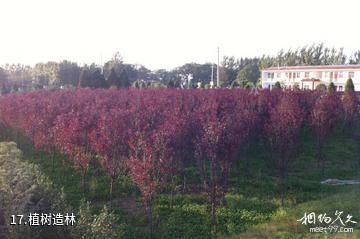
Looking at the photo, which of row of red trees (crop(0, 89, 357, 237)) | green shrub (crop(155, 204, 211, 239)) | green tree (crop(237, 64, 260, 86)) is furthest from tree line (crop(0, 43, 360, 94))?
green shrub (crop(155, 204, 211, 239))

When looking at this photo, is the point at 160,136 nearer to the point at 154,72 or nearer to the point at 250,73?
the point at 250,73

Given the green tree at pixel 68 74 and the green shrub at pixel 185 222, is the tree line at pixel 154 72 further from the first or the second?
the green shrub at pixel 185 222

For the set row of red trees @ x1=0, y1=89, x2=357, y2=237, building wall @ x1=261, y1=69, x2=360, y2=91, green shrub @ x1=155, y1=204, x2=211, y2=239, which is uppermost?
building wall @ x1=261, y1=69, x2=360, y2=91

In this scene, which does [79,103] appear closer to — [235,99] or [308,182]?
[235,99]

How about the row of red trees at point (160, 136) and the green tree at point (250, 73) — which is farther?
the green tree at point (250, 73)

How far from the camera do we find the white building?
36656 millimetres

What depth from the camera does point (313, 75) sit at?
4034 centimetres

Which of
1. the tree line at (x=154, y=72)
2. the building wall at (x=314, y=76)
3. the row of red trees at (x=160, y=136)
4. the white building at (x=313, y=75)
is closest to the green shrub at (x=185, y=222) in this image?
the row of red trees at (x=160, y=136)

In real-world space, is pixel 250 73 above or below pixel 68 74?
above

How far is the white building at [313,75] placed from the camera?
120ft

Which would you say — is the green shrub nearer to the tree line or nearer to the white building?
the tree line

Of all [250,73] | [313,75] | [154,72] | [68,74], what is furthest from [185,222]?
[154,72]

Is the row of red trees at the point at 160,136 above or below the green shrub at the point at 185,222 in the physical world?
above

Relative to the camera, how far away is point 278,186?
28.6 feet
